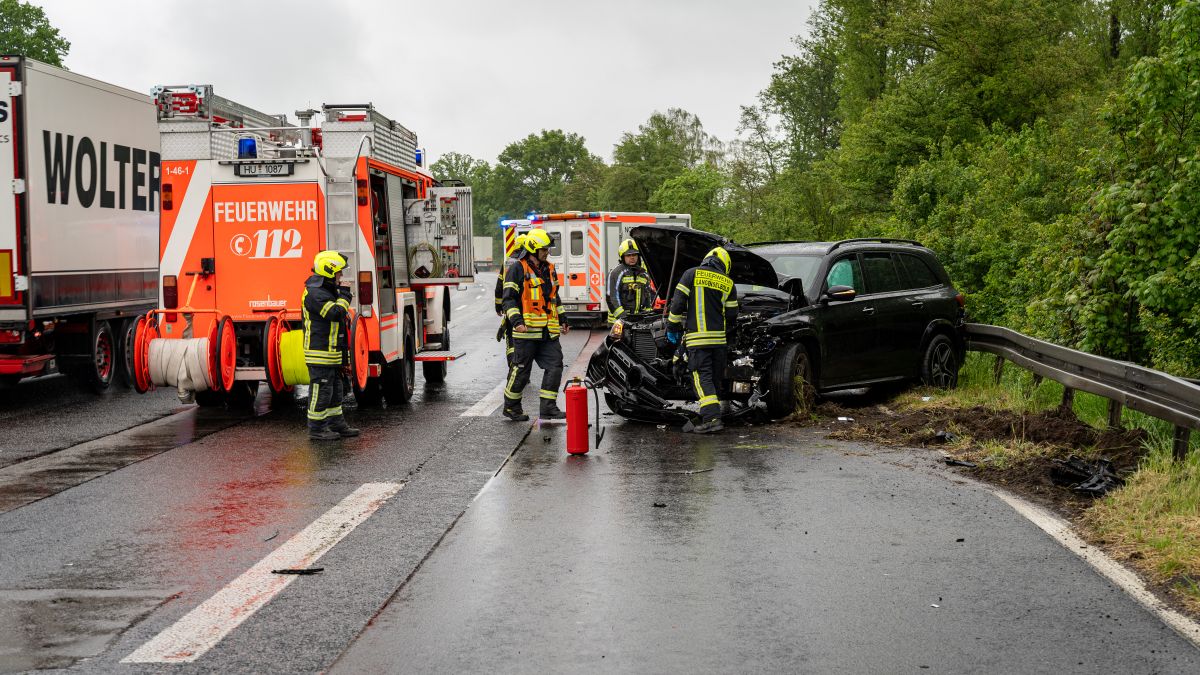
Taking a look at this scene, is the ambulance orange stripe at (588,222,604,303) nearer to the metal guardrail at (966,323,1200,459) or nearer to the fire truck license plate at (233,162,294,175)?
the metal guardrail at (966,323,1200,459)

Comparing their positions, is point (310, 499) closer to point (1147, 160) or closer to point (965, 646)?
point (965, 646)

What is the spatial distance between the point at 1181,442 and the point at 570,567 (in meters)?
4.53

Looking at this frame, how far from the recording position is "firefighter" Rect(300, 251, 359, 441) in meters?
10.8

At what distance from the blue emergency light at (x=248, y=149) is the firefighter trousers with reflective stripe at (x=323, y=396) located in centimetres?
284

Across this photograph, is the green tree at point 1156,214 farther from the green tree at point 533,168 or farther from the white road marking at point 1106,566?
the green tree at point 533,168

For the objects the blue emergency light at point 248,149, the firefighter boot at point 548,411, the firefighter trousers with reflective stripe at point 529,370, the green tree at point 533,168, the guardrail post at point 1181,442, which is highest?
the green tree at point 533,168

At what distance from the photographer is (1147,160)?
484 inches

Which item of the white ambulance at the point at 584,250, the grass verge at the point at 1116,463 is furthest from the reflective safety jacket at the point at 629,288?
the white ambulance at the point at 584,250

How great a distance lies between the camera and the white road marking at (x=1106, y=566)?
17.5 ft

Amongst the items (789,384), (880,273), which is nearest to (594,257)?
(880,273)

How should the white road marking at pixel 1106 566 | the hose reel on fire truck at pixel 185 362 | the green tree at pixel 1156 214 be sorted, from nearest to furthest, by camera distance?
the white road marking at pixel 1106 566
the green tree at pixel 1156 214
the hose reel on fire truck at pixel 185 362

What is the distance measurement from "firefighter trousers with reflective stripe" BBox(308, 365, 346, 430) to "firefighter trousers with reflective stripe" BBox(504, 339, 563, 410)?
185 centimetres

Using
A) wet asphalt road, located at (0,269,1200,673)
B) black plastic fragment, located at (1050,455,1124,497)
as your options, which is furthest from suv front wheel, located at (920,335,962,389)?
black plastic fragment, located at (1050,455,1124,497)

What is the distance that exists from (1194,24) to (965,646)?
830 centimetres
